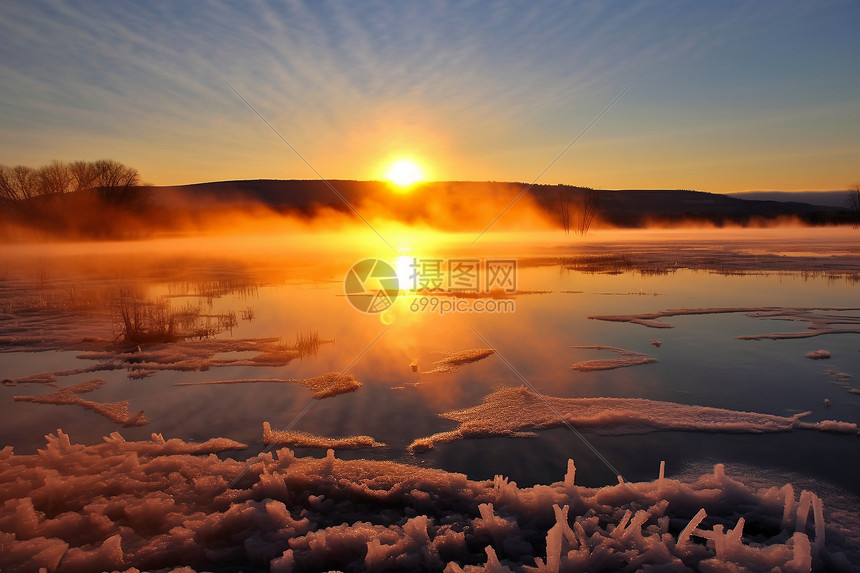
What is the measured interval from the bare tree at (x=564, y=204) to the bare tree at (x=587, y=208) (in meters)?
1.45

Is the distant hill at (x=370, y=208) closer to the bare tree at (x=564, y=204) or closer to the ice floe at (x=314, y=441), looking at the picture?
the bare tree at (x=564, y=204)

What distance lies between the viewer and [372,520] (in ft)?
11.1

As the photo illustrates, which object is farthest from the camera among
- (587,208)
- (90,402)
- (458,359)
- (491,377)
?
(587,208)

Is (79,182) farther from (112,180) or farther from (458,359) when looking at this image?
(458,359)

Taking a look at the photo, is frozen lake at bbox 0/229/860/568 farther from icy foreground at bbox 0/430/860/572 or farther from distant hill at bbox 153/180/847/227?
distant hill at bbox 153/180/847/227

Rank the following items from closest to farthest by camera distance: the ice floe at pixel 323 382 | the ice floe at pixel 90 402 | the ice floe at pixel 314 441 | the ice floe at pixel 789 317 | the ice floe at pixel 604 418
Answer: the ice floe at pixel 314 441
the ice floe at pixel 604 418
the ice floe at pixel 90 402
the ice floe at pixel 323 382
the ice floe at pixel 789 317

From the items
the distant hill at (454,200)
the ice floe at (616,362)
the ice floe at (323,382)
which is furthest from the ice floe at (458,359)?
the distant hill at (454,200)

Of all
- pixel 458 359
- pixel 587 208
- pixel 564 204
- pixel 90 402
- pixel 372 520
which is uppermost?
pixel 564 204

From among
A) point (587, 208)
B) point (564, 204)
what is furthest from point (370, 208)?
point (587, 208)

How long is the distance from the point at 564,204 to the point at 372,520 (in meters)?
83.7

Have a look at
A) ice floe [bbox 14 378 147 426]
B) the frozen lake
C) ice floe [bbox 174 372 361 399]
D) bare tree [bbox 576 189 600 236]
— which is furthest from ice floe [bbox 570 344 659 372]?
bare tree [bbox 576 189 600 236]

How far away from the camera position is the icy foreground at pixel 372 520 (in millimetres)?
2900

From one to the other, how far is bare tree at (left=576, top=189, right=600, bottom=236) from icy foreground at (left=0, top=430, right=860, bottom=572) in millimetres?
49144

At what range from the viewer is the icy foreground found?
114 inches
